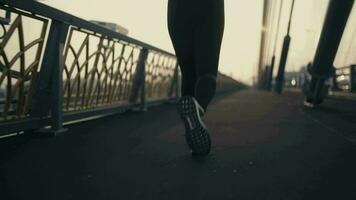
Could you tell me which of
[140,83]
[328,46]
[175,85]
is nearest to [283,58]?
[175,85]

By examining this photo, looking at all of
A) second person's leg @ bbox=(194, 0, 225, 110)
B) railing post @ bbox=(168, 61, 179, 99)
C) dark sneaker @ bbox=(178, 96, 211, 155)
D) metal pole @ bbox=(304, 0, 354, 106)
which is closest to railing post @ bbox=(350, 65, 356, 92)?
metal pole @ bbox=(304, 0, 354, 106)

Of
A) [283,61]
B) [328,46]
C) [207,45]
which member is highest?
[328,46]

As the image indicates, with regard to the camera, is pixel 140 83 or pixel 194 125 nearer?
pixel 194 125

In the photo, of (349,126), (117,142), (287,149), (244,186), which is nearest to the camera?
(244,186)

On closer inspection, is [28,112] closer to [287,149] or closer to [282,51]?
[287,149]

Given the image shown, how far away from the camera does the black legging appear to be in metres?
2.29

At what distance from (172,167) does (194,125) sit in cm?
31

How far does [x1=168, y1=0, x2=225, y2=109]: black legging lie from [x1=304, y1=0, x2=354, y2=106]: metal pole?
4.32 meters

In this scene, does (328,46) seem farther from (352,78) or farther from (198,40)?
(352,78)

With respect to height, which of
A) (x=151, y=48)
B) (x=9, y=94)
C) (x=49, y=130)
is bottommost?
(x=49, y=130)

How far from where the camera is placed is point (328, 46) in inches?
250

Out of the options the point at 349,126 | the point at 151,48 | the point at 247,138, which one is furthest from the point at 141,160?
the point at 151,48

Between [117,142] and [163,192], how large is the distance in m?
1.46

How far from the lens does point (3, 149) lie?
8.40 ft
